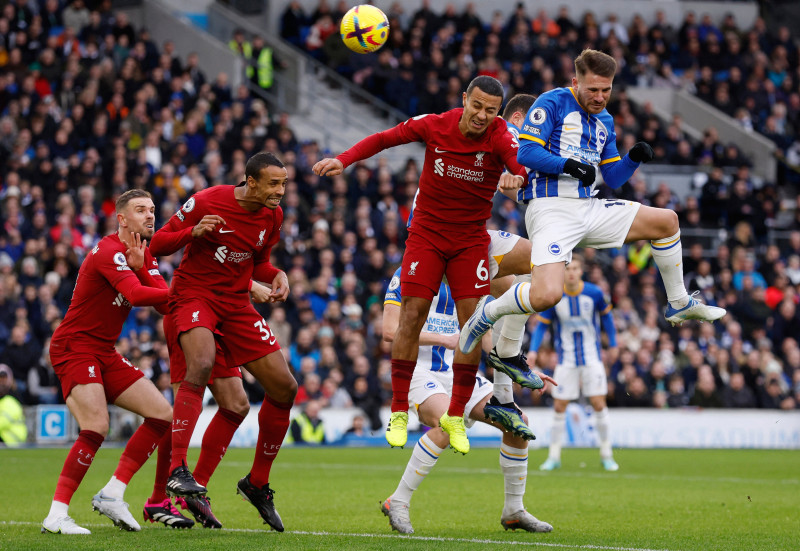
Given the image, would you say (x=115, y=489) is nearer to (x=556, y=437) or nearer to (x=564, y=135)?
(x=564, y=135)

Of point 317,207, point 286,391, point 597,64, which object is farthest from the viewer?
point 317,207

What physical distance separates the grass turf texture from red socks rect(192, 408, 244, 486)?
51 cm

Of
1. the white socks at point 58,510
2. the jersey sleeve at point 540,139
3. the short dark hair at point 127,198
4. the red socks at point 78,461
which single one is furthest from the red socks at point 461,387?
the white socks at point 58,510

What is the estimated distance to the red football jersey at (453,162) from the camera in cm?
873

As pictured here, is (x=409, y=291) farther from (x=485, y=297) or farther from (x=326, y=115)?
(x=326, y=115)

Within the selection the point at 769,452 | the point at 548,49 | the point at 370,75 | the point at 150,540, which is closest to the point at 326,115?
the point at 370,75

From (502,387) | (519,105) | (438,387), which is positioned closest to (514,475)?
(502,387)

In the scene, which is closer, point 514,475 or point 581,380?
point 514,475

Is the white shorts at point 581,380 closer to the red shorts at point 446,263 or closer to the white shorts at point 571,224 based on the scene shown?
the red shorts at point 446,263

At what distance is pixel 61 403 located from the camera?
59.5 feet

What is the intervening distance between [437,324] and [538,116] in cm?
221

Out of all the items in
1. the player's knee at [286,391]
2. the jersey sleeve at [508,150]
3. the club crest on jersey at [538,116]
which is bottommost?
the player's knee at [286,391]

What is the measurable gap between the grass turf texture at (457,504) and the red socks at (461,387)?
3.05 ft

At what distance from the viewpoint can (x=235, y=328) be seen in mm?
8734
